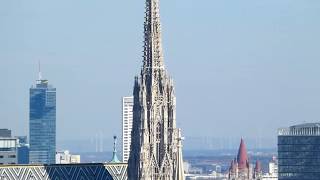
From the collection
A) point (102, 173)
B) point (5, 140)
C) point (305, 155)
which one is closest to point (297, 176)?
point (305, 155)

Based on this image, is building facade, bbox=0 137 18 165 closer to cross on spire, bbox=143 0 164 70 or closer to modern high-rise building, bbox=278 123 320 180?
modern high-rise building, bbox=278 123 320 180

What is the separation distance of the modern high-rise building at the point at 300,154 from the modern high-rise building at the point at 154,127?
2204 inches

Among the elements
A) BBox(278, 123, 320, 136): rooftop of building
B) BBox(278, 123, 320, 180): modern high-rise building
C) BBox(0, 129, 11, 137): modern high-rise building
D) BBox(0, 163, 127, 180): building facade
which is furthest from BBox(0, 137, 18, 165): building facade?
BBox(0, 163, 127, 180): building facade

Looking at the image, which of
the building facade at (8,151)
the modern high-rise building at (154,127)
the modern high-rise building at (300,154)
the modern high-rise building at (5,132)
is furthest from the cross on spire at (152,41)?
the modern high-rise building at (5,132)

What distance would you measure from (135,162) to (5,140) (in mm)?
53735

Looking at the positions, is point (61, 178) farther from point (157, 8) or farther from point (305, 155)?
point (305, 155)

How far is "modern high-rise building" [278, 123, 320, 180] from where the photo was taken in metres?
166

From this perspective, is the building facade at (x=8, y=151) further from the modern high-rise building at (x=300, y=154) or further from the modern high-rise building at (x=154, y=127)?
the modern high-rise building at (x=154, y=127)

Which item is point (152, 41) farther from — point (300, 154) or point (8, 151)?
point (300, 154)

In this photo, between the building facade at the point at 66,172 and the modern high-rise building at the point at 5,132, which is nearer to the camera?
the building facade at the point at 66,172

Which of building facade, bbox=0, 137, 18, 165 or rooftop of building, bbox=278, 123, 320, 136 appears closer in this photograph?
building facade, bbox=0, 137, 18, 165

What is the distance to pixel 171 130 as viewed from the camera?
362 ft

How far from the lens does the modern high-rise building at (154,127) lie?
110062mm

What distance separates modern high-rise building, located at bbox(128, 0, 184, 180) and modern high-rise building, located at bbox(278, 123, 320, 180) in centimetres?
5599
